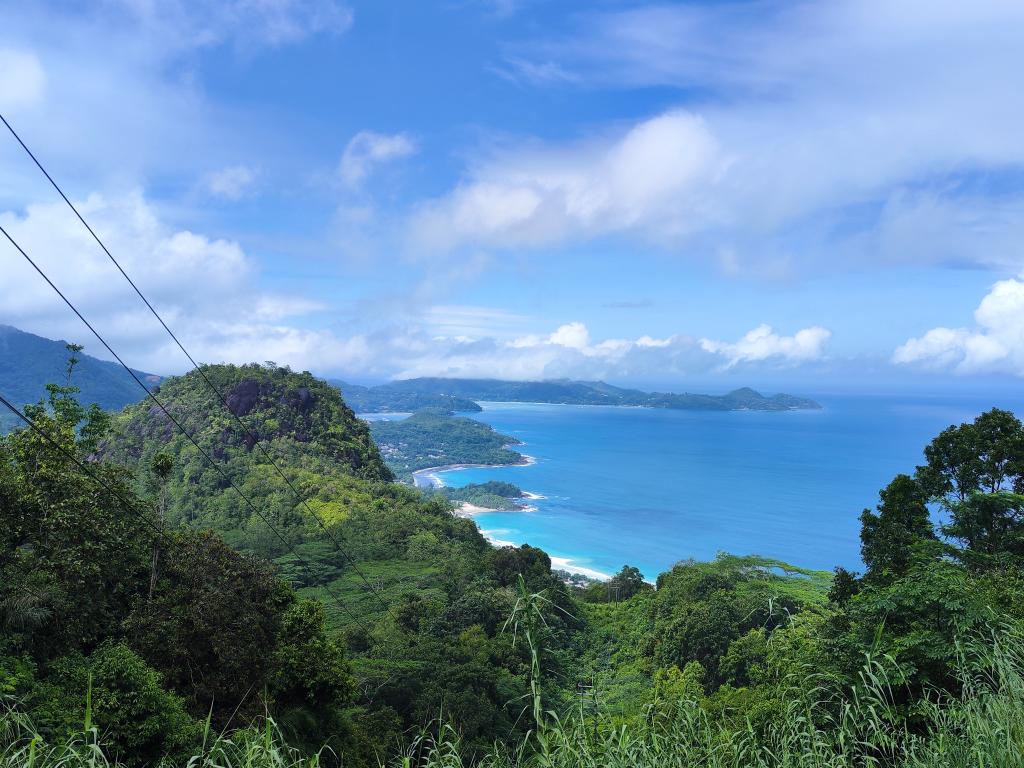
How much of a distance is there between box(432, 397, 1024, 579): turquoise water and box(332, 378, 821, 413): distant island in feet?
81.2

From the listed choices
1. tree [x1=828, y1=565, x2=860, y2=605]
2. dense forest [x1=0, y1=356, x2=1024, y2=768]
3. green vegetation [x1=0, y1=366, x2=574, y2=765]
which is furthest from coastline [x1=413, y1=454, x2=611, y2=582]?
tree [x1=828, y1=565, x2=860, y2=605]

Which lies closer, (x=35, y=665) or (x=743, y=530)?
(x=35, y=665)

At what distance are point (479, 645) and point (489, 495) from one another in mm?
41389

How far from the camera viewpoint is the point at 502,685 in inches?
500

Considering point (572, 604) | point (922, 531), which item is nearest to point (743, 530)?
point (572, 604)

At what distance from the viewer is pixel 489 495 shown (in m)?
56.3

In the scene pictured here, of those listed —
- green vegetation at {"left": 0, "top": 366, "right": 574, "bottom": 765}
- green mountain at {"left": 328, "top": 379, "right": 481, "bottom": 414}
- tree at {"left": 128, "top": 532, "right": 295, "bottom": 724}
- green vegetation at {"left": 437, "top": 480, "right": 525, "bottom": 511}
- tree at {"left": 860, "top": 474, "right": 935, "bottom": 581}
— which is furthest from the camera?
green mountain at {"left": 328, "top": 379, "right": 481, "bottom": 414}

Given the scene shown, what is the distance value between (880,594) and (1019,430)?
7567 millimetres

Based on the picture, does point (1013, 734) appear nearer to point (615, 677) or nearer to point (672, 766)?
point (672, 766)

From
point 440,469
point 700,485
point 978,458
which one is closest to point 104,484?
point 978,458

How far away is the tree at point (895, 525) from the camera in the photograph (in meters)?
10.8

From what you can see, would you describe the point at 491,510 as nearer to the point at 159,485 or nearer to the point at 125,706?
the point at 159,485

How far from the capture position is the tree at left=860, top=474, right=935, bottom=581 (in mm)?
10828

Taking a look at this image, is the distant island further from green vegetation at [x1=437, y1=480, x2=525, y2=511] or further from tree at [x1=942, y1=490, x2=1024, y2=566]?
tree at [x1=942, y1=490, x2=1024, y2=566]
